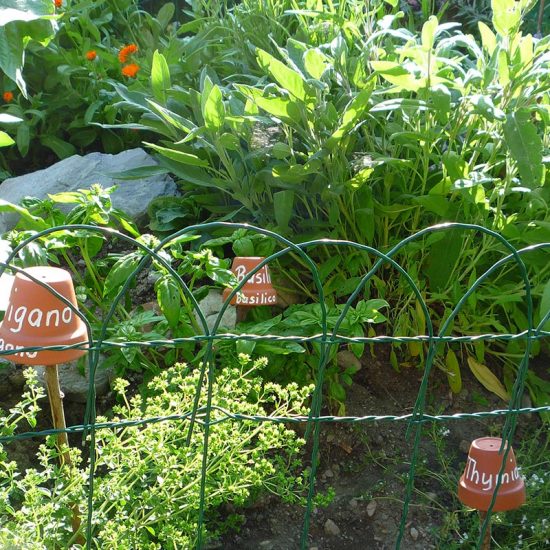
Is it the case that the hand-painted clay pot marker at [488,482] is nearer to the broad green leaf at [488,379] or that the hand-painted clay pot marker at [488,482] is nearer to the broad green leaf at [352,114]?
the broad green leaf at [488,379]

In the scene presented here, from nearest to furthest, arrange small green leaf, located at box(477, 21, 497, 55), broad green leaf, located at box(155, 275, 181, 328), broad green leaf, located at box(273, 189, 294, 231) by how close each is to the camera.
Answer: broad green leaf, located at box(155, 275, 181, 328) < small green leaf, located at box(477, 21, 497, 55) < broad green leaf, located at box(273, 189, 294, 231)

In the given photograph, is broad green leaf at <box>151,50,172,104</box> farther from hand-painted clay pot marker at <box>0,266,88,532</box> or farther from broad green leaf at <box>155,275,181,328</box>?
hand-painted clay pot marker at <box>0,266,88,532</box>

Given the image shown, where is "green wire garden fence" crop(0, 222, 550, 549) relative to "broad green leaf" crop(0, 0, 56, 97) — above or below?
below

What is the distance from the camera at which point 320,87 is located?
2.21 meters

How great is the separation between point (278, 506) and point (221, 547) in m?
0.21

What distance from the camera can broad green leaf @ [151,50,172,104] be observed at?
8.53 feet

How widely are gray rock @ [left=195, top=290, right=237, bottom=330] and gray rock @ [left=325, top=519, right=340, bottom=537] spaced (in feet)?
2.00

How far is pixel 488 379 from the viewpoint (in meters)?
2.55

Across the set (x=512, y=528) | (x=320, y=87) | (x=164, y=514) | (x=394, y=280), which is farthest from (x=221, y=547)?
(x=320, y=87)

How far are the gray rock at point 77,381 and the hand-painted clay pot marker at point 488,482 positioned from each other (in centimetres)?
107

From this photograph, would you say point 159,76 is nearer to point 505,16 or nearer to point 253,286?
point 253,286

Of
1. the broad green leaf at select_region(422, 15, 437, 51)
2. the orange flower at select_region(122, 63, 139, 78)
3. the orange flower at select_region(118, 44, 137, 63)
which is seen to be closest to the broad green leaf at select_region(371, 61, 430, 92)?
the broad green leaf at select_region(422, 15, 437, 51)

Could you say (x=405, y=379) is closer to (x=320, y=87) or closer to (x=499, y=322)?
(x=499, y=322)

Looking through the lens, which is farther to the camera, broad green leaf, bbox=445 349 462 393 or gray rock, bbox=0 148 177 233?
gray rock, bbox=0 148 177 233
